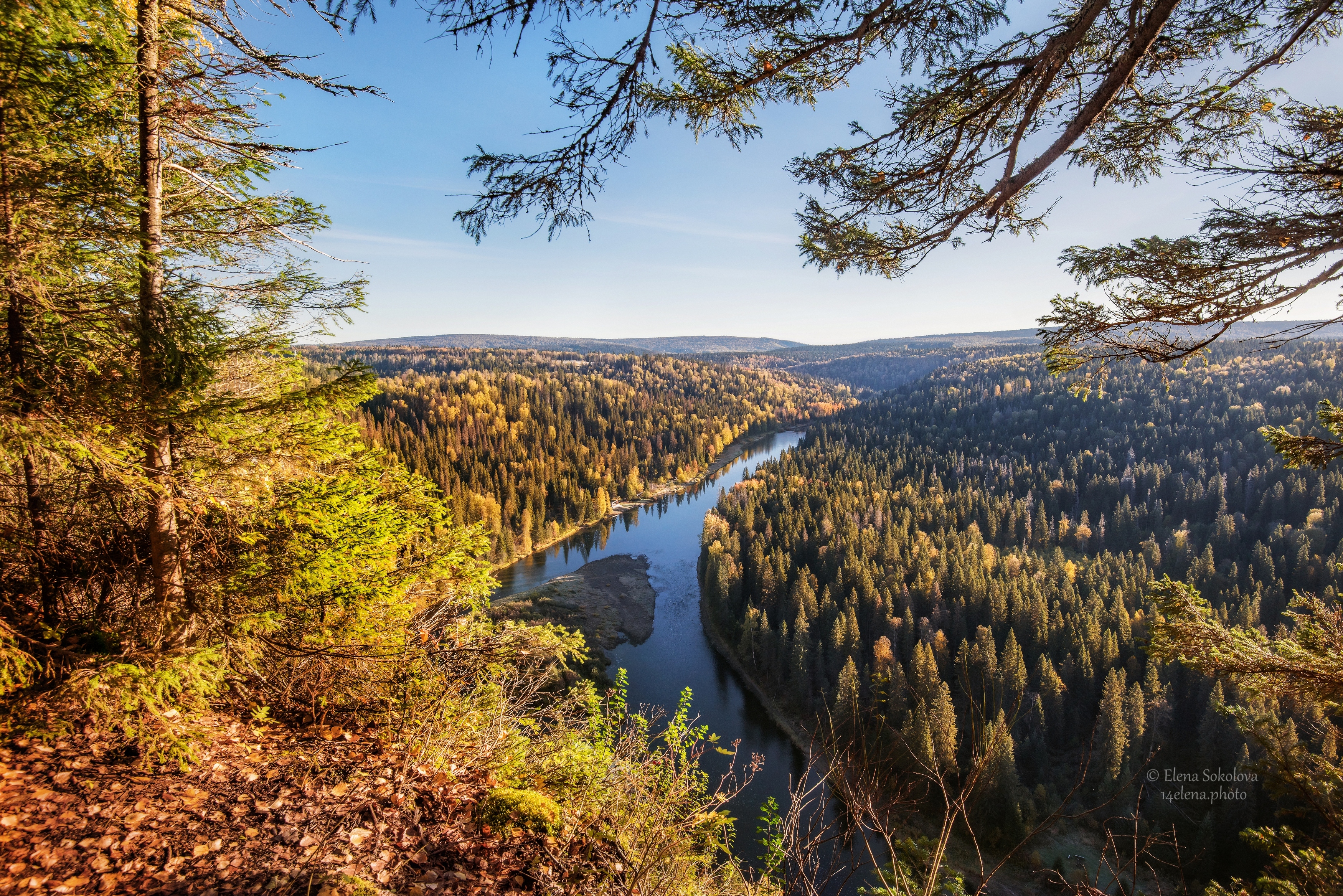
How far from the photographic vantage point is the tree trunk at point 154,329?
494 centimetres

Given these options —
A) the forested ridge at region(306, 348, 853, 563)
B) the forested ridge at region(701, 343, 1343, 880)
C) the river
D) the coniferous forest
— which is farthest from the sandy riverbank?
the coniferous forest

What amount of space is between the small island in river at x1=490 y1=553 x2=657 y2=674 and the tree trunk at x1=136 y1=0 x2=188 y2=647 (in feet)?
92.4

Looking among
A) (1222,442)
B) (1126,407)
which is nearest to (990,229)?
(1222,442)

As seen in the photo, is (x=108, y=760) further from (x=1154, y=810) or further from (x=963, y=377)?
(x=963, y=377)

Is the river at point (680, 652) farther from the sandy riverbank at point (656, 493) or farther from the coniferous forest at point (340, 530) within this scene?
the coniferous forest at point (340, 530)

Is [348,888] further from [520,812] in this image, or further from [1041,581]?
[1041,581]

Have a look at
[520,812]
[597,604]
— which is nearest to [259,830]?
[520,812]

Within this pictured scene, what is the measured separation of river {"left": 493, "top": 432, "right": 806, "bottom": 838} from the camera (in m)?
26.8

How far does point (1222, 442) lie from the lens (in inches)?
3182

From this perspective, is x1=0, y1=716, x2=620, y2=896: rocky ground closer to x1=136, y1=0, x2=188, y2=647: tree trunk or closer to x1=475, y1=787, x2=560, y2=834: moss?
x1=475, y1=787, x2=560, y2=834: moss

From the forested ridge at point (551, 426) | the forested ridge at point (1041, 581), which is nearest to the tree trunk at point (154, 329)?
the forested ridge at point (1041, 581)

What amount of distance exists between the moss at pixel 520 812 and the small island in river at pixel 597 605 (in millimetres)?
27445

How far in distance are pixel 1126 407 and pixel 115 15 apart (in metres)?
130

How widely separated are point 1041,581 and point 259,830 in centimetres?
5215
